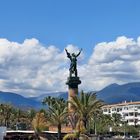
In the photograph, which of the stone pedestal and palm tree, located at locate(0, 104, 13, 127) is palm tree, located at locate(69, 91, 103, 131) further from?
A: palm tree, located at locate(0, 104, 13, 127)

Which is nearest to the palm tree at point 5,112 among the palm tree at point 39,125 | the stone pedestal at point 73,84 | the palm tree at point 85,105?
the palm tree at point 39,125

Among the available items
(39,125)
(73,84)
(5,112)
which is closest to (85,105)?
(73,84)

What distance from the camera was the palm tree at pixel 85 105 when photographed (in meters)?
69.9

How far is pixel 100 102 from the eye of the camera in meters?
71.5

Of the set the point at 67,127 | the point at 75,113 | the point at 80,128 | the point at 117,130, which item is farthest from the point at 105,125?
the point at 80,128

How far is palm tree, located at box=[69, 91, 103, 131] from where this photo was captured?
69938 millimetres

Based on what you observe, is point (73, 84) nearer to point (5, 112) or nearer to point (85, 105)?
point (85, 105)

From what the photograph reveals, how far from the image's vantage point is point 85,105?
70375mm

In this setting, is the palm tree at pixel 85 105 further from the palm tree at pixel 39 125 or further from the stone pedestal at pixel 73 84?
the palm tree at pixel 39 125

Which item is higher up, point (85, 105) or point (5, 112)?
point (5, 112)

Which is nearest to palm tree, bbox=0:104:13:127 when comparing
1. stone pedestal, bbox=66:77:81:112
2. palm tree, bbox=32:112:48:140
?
palm tree, bbox=32:112:48:140

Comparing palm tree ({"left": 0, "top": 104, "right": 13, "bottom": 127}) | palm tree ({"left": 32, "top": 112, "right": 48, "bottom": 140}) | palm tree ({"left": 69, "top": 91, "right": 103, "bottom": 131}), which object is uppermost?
palm tree ({"left": 0, "top": 104, "right": 13, "bottom": 127})

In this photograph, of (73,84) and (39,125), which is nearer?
(73,84)

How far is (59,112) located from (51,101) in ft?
183
